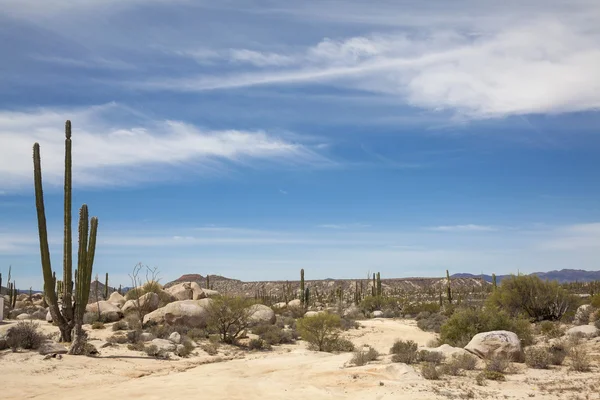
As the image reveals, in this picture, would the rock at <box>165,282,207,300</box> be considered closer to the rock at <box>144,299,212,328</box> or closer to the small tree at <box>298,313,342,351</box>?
the rock at <box>144,299,212,328</box>

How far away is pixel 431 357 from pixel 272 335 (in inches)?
370

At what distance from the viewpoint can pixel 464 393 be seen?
1179cm

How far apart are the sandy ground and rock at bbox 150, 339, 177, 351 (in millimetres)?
1580

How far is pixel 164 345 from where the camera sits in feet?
67.1

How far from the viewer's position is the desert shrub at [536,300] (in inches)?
1107

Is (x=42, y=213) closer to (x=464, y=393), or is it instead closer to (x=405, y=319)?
(x=464, y=393)

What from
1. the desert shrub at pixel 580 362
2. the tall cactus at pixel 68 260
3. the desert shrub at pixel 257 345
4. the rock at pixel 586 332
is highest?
the tall cactus at pixel 68 260

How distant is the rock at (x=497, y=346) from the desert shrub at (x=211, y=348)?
32.1 feet

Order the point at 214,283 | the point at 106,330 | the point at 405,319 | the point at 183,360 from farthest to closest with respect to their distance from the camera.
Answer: the point at 214,283, the point at 405,319, the point at 106,330, the point at 183,360

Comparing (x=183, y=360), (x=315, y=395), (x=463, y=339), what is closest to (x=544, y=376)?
(x=463, y=339)

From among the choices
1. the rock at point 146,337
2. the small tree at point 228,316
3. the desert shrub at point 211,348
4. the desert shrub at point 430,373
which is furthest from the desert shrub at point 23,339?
the desert shrub at point 430,373

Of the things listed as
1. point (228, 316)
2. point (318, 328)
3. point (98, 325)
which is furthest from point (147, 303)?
point (318, 328)

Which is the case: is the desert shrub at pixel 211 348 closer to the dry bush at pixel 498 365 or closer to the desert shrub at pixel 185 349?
the desert shrub at pixel 185 349

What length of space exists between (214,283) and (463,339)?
3747 inches
